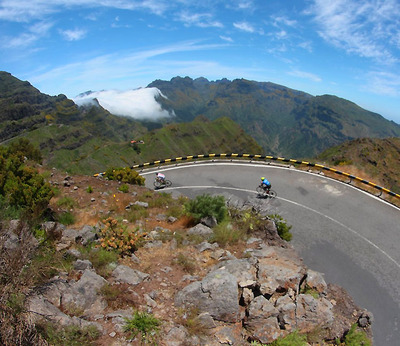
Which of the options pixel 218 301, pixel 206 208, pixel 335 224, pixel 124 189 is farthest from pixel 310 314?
pixel 124 189

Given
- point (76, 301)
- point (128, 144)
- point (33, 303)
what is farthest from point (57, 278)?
point (128, 144)

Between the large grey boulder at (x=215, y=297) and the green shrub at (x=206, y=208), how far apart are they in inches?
Result: 203

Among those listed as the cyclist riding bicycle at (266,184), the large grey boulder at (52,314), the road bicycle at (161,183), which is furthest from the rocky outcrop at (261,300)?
the road bicycle at (161,183)

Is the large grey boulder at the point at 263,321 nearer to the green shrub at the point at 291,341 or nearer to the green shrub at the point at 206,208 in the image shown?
the green shrub at the point at 291,341

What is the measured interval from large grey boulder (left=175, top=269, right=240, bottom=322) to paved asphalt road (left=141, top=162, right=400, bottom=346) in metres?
6.24

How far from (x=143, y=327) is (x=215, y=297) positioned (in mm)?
2069

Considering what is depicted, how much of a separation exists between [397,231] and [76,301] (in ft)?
54.8

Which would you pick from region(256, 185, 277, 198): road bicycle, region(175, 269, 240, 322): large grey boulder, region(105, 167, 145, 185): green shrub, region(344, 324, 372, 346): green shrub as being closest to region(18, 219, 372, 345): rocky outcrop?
region(175, 269, 240, 322): large grey boulder

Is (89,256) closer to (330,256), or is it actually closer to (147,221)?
(147,221)

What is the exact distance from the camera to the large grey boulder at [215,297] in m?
7.06

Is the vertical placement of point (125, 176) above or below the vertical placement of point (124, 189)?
above

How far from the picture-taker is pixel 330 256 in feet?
45.5

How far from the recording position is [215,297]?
7270mm

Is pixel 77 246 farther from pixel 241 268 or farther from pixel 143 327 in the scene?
pixel 241 268
